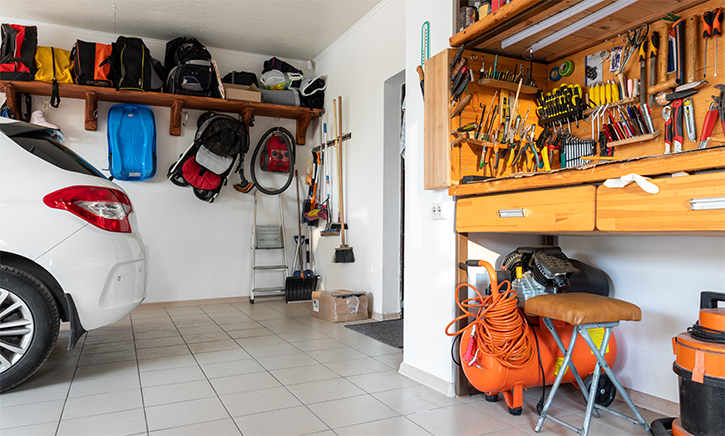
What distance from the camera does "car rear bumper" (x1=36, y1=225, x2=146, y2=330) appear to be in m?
2.17

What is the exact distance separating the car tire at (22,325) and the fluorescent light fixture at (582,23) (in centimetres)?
266

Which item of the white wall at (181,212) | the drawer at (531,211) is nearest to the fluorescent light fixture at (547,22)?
the drawer at (531,211)

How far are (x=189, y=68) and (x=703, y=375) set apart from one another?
15.7ft

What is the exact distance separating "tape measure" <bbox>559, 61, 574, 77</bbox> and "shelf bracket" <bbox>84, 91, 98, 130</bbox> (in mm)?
4211

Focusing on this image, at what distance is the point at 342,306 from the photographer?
13.7 feet

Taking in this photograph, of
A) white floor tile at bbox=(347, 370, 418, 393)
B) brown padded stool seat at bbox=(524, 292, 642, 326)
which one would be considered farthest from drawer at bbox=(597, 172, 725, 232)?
white floor tile at bbox=(347, 370, 418, 393)

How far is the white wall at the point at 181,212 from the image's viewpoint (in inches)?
189

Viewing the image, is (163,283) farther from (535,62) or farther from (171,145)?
(535,62)

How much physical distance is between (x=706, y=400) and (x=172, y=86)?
486 cm

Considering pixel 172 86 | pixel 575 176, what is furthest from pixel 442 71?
pixel 172 86

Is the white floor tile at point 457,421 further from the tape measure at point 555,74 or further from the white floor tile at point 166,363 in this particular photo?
the tape measure at point 555,74

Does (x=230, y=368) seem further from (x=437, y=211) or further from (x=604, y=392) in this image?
(x=604, y=392)

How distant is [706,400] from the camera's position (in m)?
1.47

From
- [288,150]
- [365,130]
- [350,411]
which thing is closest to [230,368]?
[350,411]
